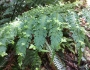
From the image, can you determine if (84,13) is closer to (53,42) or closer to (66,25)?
(66,25)

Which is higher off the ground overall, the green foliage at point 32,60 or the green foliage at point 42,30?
the green foliage at point 42,30

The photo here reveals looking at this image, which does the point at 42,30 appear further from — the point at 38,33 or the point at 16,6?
Answer: the point at 16,6

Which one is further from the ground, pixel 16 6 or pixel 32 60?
pixel 16 6

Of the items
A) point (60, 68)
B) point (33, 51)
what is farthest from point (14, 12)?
point (60, 68)

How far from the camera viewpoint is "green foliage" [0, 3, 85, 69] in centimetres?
206

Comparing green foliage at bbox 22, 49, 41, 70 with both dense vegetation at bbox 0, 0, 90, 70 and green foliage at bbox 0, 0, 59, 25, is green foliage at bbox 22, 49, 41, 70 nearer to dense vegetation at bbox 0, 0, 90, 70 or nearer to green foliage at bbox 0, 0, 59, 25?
dense vegetation at bbox 0, 0, 90, 70

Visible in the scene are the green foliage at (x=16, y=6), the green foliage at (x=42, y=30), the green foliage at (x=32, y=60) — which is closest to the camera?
the green foliage at (x=42, y=30)

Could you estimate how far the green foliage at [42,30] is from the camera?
2057 mm

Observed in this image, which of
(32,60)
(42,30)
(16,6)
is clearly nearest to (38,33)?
(42,30)

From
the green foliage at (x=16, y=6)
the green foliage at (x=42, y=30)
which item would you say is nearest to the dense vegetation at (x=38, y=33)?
the green foliage at (x=42, y=30)

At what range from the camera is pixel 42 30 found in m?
2.10

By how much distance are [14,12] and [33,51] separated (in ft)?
2.99

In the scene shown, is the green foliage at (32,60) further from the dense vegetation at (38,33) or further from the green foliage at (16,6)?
the green foliage at (16,6)

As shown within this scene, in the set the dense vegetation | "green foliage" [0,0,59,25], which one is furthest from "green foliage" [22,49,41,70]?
"green foliage" [0,0,59,25]
